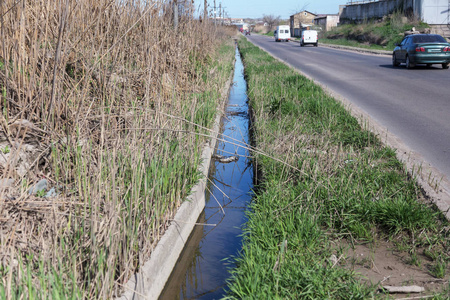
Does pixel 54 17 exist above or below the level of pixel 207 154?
above

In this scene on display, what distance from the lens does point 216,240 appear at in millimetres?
4668

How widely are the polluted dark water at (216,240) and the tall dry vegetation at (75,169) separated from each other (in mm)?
386

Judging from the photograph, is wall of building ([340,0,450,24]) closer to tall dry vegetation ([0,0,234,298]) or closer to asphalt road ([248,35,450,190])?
asphalt road ([248,35,450,190])

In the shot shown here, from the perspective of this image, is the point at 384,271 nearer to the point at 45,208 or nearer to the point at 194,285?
the point at 194,285

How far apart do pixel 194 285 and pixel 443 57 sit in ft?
59.3

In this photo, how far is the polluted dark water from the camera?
3.79m

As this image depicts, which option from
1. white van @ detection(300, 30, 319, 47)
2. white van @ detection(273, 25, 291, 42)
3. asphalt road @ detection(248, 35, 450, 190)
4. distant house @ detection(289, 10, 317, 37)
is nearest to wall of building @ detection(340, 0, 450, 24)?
white van @ detection(300, 30, 319, 47)

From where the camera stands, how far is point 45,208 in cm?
351

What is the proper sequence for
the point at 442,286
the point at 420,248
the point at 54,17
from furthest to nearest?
1. the point at 54,17
2. the point at 420,248
3. the point at 442,286

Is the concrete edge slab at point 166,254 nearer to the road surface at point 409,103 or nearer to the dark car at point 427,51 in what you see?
the road surface at point 409,103

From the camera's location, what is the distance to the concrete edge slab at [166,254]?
313 centimetres

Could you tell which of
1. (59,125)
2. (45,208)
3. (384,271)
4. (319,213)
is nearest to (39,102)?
(59,125)

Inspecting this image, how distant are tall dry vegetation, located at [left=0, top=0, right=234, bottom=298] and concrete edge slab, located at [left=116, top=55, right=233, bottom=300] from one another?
8 centimetres

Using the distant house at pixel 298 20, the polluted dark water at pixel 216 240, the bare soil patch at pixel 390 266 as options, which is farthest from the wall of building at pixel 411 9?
the bare soil patch at pixel 390 266
